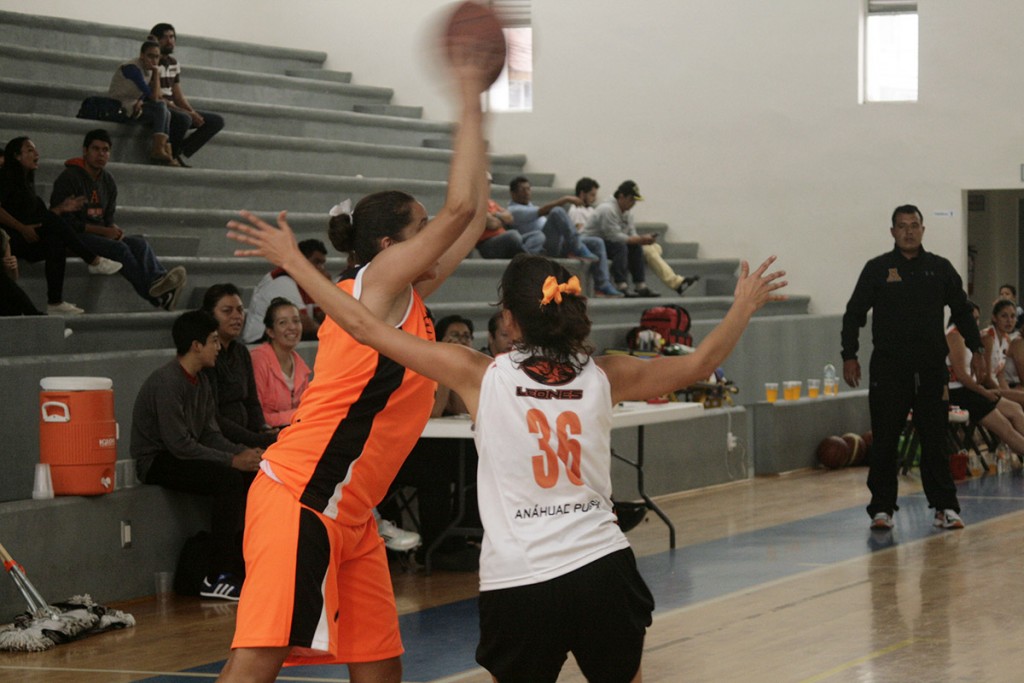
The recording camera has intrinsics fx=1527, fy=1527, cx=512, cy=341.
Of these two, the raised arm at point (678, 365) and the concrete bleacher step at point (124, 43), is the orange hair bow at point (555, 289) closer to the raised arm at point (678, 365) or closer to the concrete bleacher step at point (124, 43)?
the raised arm at point (678, 365)

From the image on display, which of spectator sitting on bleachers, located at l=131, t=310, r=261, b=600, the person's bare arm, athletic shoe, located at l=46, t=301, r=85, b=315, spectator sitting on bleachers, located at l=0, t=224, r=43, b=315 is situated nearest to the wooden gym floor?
spectator sitting on bleachers, located at l=131, t=310, r=261, b=600

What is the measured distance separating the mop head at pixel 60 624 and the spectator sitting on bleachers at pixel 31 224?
9.05 feet

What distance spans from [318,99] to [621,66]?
10.7 feet

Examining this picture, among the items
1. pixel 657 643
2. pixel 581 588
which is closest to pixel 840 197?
pixel 657 643

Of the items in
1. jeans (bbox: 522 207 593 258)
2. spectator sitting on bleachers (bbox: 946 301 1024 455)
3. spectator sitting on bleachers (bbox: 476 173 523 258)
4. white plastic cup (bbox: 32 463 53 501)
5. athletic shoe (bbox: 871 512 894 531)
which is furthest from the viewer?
jeans (bbox: 522 207 593 258)

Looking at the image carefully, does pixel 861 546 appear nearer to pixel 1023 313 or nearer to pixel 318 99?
pixel 1023 313

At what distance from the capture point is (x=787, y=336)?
13.4 m

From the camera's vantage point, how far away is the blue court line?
219 inches

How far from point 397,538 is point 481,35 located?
168 inches

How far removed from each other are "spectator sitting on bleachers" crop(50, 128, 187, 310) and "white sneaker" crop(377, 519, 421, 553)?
8.38 ft

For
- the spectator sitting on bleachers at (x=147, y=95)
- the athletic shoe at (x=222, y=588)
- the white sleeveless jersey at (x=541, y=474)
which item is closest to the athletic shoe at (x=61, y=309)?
the athletic shoe at (x=222, y=588)

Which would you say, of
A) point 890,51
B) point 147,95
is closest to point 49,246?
point 147,95

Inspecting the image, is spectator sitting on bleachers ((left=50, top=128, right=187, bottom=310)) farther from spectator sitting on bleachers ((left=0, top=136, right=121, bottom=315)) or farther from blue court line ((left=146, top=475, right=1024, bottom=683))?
blue court line ((left=146, top=475, right=1024, bottom=683))

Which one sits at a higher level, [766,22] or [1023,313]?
[766,22]
